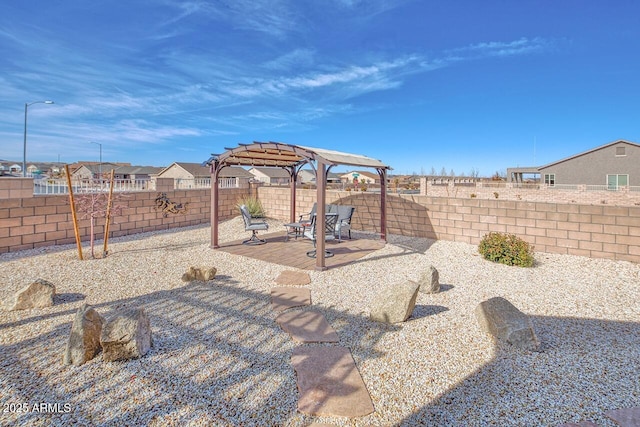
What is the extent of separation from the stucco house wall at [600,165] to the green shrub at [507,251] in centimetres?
2457

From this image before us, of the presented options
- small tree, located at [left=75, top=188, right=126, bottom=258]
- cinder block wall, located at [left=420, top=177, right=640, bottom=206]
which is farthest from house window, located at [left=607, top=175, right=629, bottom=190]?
small tree, located at [left=75, top=188, right=126, bottom=258]

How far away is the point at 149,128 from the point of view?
82.4 ft

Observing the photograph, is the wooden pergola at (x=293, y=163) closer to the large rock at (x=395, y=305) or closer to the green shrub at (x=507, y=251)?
the large rock at (x=395, y=305)

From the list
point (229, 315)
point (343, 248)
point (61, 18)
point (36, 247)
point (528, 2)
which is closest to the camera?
point (229, 315)

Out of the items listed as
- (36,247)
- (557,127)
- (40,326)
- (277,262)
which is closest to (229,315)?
(40,326)

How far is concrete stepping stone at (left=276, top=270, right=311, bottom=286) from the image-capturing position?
16.4 ft

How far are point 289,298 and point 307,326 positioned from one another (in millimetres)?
915

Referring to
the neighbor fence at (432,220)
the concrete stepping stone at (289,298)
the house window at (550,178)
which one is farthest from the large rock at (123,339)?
the house window at (550,178)

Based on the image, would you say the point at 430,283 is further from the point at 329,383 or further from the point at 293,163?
the point at 293,163

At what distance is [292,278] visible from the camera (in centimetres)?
520

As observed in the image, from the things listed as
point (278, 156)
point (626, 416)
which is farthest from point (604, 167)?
point (626, 416)

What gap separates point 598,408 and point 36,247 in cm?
988

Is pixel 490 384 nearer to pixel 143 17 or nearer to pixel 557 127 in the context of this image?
pixel 143 17

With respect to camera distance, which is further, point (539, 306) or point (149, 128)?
point (149, 128)
